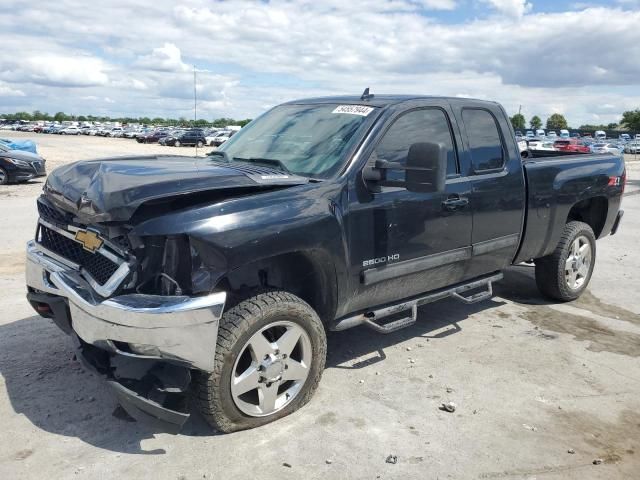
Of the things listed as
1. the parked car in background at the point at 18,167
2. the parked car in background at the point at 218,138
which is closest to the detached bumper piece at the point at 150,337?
the parked car in background at the point at 18,167

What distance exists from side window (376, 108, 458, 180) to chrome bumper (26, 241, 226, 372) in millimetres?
1619

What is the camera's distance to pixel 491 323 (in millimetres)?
5426

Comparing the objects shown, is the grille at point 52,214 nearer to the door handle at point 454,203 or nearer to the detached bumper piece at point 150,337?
the detached bumper piece at point 150,337

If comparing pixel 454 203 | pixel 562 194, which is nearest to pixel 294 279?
pixel 454 203

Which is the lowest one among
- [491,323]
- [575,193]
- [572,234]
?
[491,323]

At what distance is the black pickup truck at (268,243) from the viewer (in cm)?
302

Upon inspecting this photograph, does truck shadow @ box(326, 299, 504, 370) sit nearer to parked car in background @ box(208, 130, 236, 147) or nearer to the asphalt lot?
the asphalt lot

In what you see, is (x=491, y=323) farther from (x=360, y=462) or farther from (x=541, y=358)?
(x=360, y=462)

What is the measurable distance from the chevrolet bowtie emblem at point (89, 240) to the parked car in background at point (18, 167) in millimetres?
14531

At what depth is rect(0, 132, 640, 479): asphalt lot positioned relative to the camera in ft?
10.2

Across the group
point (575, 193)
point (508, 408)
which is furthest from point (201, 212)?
point (575, 193)

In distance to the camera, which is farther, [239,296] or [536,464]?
[239,296]

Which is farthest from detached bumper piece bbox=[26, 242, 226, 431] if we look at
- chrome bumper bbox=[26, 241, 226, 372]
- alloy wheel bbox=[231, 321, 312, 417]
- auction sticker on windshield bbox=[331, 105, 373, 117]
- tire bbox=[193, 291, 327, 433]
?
auction sticker on windshield bbox=[331, 105, 373, 117]

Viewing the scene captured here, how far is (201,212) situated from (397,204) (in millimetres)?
1454
